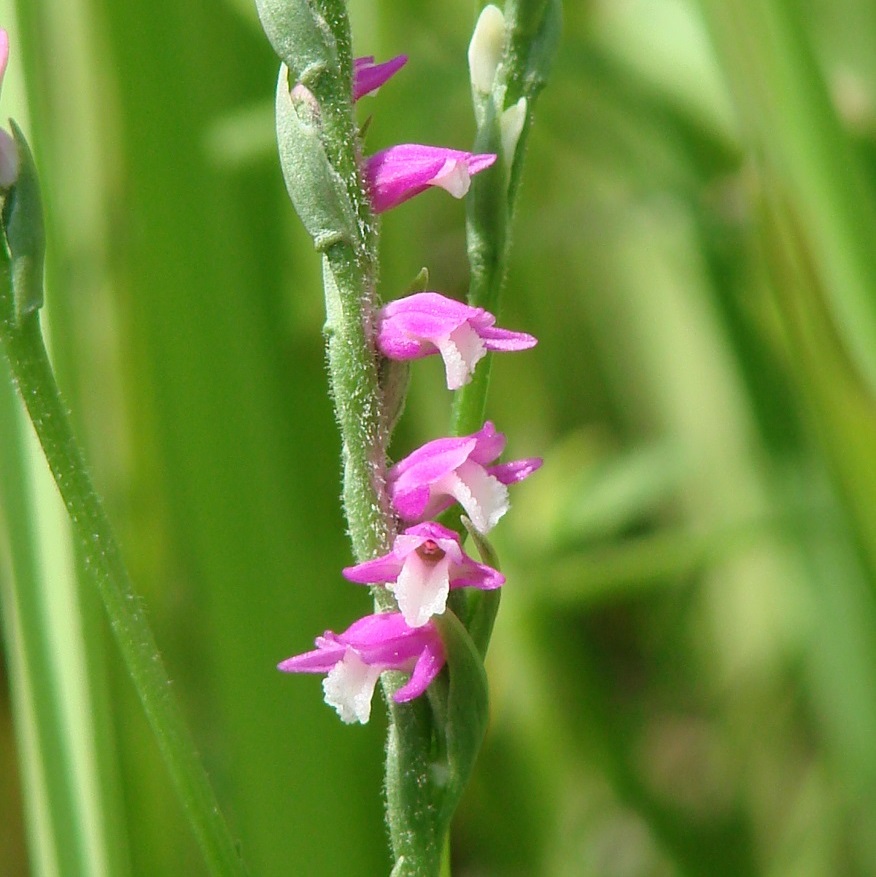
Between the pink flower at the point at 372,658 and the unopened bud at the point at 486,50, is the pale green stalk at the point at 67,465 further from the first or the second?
the unopened bud at the point at 486,50

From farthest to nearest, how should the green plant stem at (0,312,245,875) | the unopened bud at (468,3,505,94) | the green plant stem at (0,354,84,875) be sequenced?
1. the green plant stem at (0,354,84,875)
2. the unopened bud at (468,3,505,94)
3. the green plant stem at (0,312,245,875)

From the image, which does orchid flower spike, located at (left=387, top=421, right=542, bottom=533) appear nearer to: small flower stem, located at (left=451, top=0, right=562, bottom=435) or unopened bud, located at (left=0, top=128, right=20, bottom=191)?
small flower stem, located at (left=451, top=0, right=562, bottom=435)

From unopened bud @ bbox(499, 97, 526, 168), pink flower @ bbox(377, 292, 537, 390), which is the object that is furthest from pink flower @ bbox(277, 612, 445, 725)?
unopened bud @ bbox(499, 97, 526, 168)

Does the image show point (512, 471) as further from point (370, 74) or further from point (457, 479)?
point (370, 74)

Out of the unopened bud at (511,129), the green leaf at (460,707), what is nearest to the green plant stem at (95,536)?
the green leaf at (460,707)

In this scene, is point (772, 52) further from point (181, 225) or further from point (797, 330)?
point (181, 225)

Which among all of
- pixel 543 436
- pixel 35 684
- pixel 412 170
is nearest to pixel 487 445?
pixel 412 170
